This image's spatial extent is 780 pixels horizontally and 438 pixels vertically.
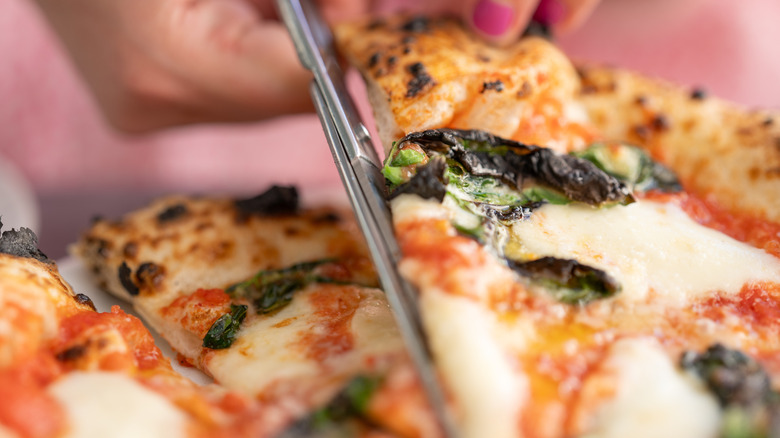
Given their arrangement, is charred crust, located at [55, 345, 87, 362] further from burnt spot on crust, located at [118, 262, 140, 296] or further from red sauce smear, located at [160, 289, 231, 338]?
burnt spot on crust, located at [118, 262, 140, 296]

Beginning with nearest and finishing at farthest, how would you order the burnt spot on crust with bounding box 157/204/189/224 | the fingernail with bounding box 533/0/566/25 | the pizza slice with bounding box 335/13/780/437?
the pizza slice with bounding box 335/13/780/437 < the burnt spot on crust with bounding box 157/204/189/224 < the fingernail with bounding box 533/0/566/25

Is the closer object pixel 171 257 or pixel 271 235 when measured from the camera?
pixel 171 257

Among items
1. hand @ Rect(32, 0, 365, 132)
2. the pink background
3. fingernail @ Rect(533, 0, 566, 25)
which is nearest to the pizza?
fingernail @ Rect(533, 0, 566, 25)

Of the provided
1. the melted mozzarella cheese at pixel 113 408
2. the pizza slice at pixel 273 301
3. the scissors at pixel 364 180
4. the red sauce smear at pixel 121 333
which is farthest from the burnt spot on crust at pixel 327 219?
the melted mozzarella cheese at pixel 113 408

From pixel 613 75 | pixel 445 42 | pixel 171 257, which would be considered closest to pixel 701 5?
pixel 613 75

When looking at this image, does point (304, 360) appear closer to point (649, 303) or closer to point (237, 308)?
point (237, 308)

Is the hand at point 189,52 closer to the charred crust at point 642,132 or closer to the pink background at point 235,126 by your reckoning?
the charred crust at point 642,132

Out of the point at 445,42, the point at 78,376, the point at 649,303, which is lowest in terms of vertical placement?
the point at 78,376
